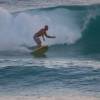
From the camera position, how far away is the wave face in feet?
68.1

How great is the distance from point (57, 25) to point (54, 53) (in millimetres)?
5327

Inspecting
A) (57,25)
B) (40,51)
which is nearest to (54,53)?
(40,51)

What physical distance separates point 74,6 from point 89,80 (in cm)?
1344

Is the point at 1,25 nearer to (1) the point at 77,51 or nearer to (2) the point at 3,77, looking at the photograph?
(1) the point at 77,51

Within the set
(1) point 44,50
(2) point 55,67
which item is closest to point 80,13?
(1) point 44,50

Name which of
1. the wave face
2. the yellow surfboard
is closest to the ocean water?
the wave face

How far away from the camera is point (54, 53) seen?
59.6ft

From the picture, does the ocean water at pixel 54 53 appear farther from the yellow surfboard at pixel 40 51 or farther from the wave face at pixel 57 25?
the yellow surfboard at pixel 40 51

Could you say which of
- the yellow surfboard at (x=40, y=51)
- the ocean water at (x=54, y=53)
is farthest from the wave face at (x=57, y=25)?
the yellow surfboard at (x=40, y=51)

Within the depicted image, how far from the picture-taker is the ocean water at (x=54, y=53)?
39.2 ft

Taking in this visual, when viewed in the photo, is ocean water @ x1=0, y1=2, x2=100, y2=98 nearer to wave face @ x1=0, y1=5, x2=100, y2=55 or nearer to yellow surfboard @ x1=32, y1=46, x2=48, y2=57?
wave face @ x1=0, y1=5, x2=100, y2=55

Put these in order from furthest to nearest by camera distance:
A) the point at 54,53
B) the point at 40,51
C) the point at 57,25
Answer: the point at 57,25 → the point at 54,53 → the point at 40,51

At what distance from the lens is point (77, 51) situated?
60.8ft

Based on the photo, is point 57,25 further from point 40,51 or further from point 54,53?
point 40,51
